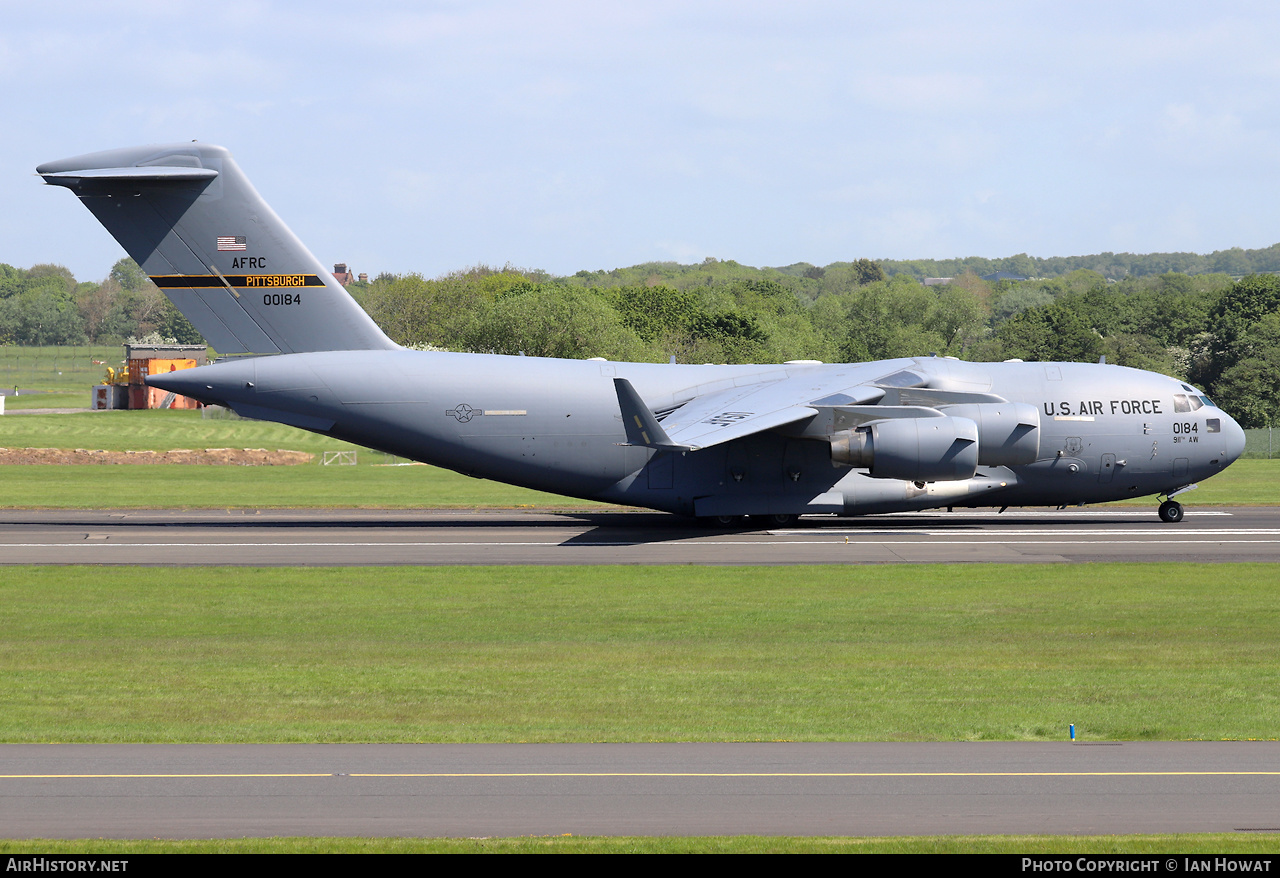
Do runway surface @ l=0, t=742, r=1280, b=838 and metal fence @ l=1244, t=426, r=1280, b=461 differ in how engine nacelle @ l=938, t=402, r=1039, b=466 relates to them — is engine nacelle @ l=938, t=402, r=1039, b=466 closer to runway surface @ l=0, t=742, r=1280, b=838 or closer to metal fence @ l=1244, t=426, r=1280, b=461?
runway surface @ l=0, t=742, r=1280, b=838

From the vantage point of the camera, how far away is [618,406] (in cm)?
2900

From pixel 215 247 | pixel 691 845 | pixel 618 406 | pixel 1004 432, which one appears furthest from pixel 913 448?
pixel 691 845

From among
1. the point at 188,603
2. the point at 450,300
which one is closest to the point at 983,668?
the point at 188,603

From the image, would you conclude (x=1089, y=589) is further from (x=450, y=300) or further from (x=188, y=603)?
(x=450, y=300)

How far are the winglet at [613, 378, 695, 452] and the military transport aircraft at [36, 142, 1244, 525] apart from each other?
1.13ft

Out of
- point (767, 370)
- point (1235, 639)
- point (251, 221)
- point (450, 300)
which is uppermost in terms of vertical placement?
point (450, 300)

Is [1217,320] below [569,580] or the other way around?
the other way around

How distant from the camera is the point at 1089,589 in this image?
21.1 metres

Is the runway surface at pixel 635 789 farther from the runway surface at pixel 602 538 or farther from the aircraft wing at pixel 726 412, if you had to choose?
the aircraft wing at pixel 726 412

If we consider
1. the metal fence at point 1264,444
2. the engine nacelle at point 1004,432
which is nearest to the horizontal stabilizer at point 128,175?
the engine nacelle at point 1004,432

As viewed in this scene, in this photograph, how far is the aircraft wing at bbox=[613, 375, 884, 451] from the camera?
25.5 metres

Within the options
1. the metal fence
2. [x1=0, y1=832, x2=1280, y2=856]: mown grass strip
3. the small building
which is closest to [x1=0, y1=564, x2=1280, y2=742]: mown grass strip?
[x1=0, y1=832, x2=1280, y2=856]: mown grass strip

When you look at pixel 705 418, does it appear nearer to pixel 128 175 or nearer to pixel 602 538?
pixel 602 538

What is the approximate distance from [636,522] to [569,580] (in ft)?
30.9
